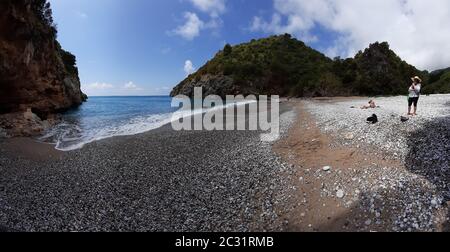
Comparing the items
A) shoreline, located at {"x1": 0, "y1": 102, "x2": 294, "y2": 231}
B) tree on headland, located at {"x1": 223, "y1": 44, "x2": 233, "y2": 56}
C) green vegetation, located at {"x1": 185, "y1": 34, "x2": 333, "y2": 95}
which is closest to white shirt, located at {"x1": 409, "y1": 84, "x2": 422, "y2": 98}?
shoreline, located at {"x1": 0, "y1": 102, "x2": 294, "y2": 231}

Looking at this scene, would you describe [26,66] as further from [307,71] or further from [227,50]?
[227,50]

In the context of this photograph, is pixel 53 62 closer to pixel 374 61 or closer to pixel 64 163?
pixel 64 163

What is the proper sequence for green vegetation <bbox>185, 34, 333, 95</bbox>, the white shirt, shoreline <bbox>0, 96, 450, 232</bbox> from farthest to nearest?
green vegetation <bbox>185, 34, 333, 95</bbox>, the white shirt, shoreline <bbox>0, 96, 450, 232</bbox>

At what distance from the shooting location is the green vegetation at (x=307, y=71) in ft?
210

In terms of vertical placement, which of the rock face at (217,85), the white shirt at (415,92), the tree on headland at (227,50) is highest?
the tree on headland at (227,50)

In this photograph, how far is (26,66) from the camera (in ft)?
83.5

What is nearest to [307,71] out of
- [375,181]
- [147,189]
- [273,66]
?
[273,66]

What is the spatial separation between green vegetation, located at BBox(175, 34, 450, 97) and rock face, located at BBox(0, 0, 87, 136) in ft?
174

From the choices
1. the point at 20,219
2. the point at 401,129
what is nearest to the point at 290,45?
the point at 401,129

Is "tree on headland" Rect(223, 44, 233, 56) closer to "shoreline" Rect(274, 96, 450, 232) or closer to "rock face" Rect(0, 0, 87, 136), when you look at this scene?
"rock face" Rect(0, 0, 87, 136)

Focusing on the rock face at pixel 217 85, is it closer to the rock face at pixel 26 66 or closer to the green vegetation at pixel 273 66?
the green vegetation at pixel 273 66

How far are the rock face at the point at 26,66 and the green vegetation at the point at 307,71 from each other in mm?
53093

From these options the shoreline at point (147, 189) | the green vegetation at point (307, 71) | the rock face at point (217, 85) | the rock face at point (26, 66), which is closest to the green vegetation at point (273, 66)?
the green vegetation at point (307, 71)

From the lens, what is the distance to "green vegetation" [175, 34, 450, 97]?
210 ft
